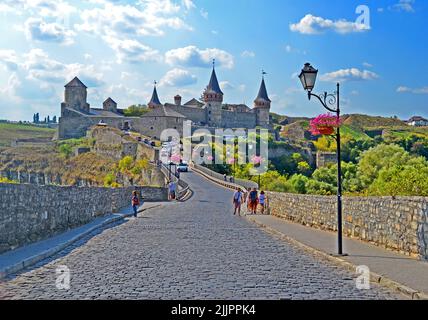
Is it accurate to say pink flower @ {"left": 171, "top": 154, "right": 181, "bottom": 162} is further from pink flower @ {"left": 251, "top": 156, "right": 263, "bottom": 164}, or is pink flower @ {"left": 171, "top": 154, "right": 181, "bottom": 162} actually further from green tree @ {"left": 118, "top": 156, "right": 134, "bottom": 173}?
pink flower @ {"left": 251, "top": 156, "right": 263, "bottom": 164}

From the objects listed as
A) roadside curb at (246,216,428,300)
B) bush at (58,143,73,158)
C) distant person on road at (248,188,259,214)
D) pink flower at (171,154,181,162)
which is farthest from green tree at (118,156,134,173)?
roadside curb at (246,216,428,300)

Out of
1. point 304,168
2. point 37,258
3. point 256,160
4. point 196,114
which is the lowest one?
point 37,258

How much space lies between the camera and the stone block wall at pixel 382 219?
12672 mm

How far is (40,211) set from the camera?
50.1ft

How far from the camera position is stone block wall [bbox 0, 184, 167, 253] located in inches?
502

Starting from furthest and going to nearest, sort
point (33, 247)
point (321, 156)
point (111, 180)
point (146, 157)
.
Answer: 1. point (321, 156)
2. point (146, 157)
3. point (111, 180)
4. point (33, 247)

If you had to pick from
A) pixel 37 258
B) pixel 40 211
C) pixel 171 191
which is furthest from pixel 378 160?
pixel 37 258

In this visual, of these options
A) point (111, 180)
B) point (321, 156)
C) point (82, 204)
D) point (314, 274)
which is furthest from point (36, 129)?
point (314, 274)

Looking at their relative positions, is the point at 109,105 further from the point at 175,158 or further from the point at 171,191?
the point at 171,191

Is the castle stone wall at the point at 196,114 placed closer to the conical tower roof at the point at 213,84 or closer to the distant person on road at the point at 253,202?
the conical tower roof at the point at 213,84

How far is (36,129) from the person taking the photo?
558ft

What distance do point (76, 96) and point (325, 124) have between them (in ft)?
423
